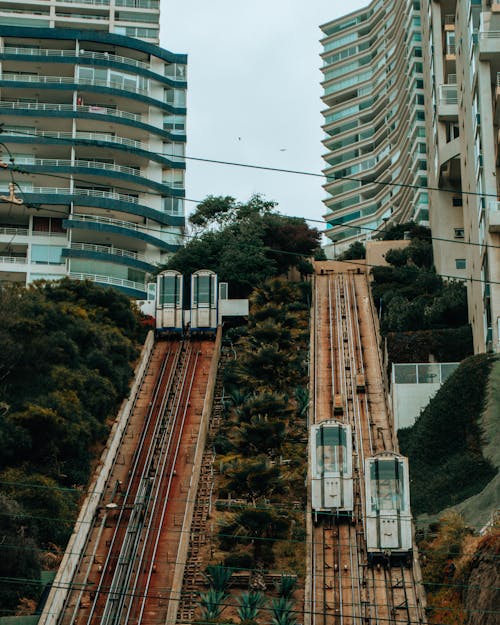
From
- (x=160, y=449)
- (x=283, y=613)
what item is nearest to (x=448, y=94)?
(x=160, y=449)

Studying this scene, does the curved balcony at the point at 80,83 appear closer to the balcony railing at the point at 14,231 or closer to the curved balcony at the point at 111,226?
the curved balcony at the point at 111,226

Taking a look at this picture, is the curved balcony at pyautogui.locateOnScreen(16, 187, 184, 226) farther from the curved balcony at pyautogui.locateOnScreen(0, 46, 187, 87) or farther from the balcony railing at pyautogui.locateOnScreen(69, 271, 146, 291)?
the curved balcony at pyautogui.locateOnScreen(0, 46, 187, 87)

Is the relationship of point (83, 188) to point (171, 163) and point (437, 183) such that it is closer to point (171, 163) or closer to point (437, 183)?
point (171, 163)

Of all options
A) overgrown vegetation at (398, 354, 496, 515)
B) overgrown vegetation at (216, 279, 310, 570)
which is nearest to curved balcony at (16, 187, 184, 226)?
overgrown vegetation at (216, 279, 310, 570)

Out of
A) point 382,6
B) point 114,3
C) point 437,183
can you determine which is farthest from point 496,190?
point 382,6

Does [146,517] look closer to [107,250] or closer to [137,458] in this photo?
[137,458]

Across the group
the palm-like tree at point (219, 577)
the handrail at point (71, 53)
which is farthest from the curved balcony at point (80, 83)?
the palm-like tree at point (219, 577)
